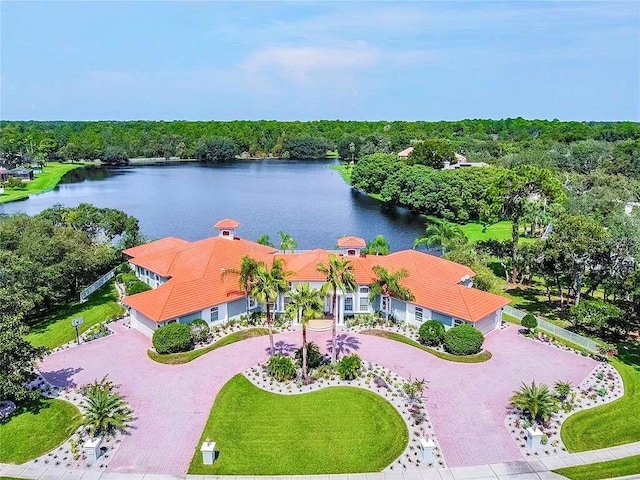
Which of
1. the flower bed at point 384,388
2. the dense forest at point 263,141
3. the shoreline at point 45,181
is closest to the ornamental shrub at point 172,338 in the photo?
the flower bed at point 384,388

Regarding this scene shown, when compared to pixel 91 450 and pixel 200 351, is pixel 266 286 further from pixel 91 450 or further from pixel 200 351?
pixel 91 450

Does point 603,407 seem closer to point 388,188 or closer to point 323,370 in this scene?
point 323,370

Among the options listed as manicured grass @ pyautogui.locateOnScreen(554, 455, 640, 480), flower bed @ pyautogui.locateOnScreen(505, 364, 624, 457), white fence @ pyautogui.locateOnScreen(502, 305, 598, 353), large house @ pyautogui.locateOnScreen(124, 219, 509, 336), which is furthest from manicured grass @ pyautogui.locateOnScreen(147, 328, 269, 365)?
manicured grass @ pyautogui.locateOnScreen(554, 455, 640, 480)

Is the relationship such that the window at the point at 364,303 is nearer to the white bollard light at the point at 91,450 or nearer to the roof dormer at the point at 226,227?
the roof dormer at the point at 226,227

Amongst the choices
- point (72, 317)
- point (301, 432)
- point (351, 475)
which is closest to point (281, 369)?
point (301, 432)

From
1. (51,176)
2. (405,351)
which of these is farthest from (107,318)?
(51,176)

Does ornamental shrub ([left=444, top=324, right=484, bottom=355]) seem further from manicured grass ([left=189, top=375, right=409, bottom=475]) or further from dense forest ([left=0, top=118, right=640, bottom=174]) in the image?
dense forest ([left=0, top=118, right=640, bottom=174])
